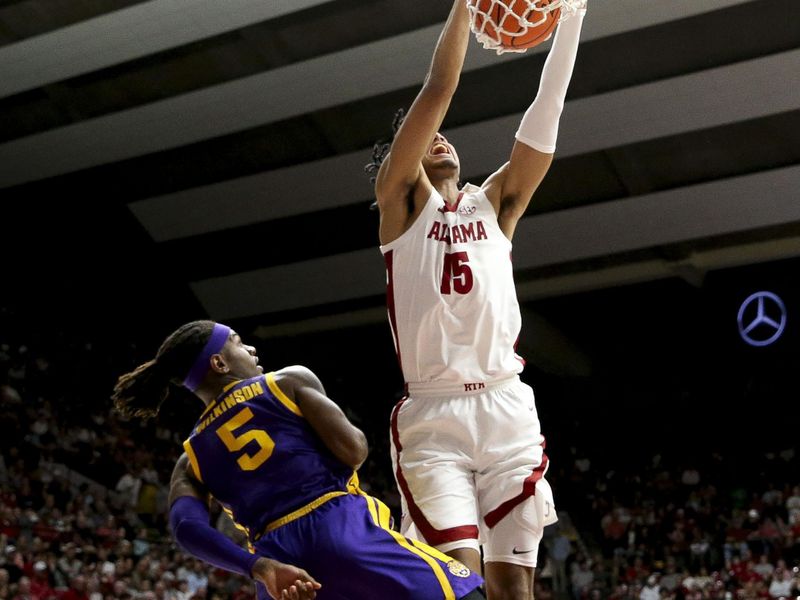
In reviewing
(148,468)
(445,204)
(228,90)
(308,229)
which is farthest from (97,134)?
(445,204)

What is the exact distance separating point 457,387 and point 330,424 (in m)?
0.90

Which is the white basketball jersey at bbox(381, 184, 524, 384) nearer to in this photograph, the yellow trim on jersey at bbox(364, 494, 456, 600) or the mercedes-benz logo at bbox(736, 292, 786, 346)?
A: the yellow trim on jersey at bbox(364, 494, 456, 600)

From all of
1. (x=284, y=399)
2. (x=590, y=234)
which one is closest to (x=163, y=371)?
(x=284, y=399)

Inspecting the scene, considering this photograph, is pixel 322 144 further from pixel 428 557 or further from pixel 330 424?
pixel 428 557

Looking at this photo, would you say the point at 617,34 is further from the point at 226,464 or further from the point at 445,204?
the point at 226,464

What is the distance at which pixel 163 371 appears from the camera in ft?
11.6

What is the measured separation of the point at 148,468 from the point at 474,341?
14.9 metres

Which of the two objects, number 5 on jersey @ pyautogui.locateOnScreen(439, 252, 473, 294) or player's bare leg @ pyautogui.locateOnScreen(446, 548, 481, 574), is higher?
number 5 on jersey @ pyautogui.locateOnScreen(439, 252, 473, 294)

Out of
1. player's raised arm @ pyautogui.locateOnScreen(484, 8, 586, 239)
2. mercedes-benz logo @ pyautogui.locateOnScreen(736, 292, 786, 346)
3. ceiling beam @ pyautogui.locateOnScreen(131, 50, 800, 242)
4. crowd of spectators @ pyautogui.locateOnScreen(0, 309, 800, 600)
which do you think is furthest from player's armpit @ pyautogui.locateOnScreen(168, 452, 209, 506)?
mercedes-benz logo @ pyautogui.locateOnScreen(736, 292, 786, 346)

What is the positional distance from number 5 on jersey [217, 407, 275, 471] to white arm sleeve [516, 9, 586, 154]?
1.69 metres

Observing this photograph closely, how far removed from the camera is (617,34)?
631 inches

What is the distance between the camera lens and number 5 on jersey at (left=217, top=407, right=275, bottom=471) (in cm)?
331

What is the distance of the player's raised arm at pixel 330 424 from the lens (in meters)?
3.29

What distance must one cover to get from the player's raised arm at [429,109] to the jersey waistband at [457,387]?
28.0 inches
